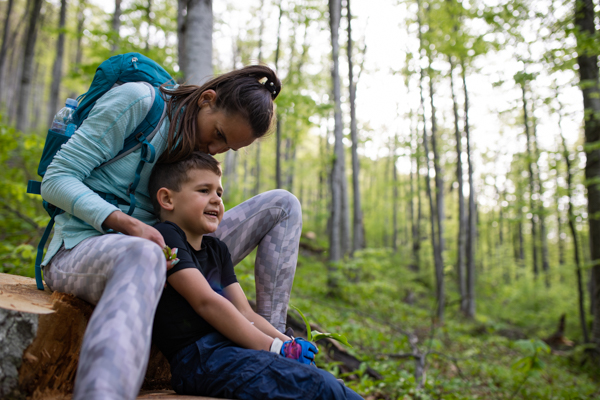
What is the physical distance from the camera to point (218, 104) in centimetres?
169

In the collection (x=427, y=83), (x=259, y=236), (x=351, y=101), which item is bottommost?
(x=259, y=236)

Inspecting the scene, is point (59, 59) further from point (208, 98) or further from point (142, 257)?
point (142, 257)

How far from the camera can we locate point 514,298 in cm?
1385

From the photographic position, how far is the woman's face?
1696 millimetres

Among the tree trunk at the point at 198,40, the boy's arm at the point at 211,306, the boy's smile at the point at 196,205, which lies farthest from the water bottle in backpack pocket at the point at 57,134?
the tree trunk at the point at 198,40

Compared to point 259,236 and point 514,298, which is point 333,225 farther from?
point 514,298

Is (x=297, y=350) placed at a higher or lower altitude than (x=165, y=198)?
lower

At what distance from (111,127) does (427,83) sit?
35.5 ft

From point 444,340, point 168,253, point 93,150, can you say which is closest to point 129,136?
point 93,150

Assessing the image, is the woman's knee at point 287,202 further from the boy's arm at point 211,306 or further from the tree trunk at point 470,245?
the tree trunk at point 470,245

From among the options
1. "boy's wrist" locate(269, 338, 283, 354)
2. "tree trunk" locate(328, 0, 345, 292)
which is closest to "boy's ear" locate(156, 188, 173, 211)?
"boy's wrist" locate(269, 338, 283, 354)

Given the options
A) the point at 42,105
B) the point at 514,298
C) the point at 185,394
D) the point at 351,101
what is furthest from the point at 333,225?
the point at 42,105

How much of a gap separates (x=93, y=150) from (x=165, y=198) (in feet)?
1.14

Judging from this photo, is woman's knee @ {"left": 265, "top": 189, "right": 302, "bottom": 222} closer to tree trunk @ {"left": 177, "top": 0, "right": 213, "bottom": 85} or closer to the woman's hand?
the woman's hand
